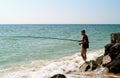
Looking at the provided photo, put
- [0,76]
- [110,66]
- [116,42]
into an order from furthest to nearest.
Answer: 1. [116,42]
2. [0,76]
3. [110,66]

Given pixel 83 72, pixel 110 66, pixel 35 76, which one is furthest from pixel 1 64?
pixel 110 66

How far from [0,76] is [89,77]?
4241 mm

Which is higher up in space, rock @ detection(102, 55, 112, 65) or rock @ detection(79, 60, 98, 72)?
rock @ detection(102, 55, 112, 65)

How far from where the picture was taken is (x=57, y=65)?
44.3ft

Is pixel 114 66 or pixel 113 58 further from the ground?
pixel 113 58

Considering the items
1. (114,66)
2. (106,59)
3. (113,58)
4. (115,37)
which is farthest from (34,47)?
(114,66)

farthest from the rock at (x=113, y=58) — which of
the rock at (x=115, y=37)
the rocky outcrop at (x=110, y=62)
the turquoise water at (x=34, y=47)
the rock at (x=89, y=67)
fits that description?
the turquoise water at (x=34, y=47)

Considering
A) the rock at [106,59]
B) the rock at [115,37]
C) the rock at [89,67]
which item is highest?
the rock at [115,37]

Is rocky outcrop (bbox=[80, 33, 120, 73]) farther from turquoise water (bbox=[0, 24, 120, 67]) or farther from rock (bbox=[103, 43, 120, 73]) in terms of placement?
turquoise water (bbox=[0, 24, 120, 67])

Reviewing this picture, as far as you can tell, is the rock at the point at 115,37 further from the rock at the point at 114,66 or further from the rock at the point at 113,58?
the rock at the point at 114,66

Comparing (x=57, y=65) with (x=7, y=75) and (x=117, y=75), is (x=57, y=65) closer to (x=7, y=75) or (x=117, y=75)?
(x=7, y=75)

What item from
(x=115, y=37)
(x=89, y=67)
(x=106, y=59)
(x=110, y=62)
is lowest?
(x=89, y=67)

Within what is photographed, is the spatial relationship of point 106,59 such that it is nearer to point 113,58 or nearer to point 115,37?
point 113,58

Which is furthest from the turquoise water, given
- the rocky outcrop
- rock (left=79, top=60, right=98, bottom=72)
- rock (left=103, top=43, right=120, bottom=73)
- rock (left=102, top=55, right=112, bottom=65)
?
rock (left=103, top=43, right=120, bottom=73)
